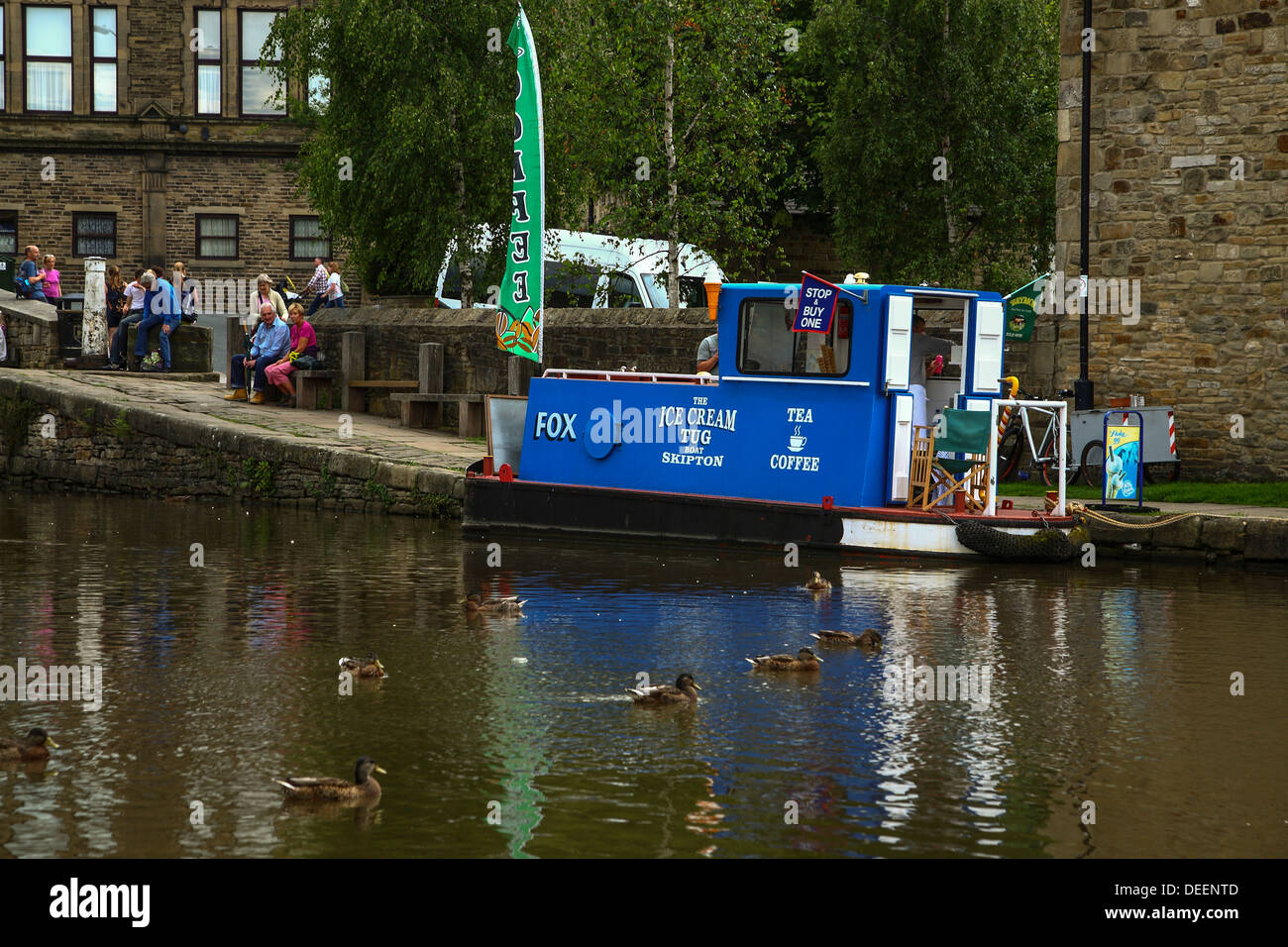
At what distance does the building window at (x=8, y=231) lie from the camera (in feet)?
127

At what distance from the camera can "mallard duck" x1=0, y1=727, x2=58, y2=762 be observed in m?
7.93

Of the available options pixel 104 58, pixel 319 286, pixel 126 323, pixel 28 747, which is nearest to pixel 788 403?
pixel 28 747

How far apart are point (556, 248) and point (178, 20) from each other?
592 inches

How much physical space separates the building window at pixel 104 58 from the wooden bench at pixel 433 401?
18.6 meters

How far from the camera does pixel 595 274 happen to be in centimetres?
2898

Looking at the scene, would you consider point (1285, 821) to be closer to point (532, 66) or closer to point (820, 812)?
point (820, 812)

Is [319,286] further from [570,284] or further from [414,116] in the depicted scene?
[570,284]

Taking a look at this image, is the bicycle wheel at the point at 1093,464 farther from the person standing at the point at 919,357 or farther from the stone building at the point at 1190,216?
the person standing at the point at 919,357

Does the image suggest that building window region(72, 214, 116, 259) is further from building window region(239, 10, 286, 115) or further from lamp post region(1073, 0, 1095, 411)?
lamp post region(1073, 0, 1095, 411)

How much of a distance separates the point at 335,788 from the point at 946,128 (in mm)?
29552

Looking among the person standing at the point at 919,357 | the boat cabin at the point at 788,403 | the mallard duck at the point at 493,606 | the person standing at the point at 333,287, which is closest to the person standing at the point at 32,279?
the person standing at the point at 333,287

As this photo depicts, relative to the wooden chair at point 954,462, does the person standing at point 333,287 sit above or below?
above

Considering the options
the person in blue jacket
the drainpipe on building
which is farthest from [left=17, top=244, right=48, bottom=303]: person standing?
the person in blue jacket

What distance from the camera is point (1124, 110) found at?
64.7 ft
